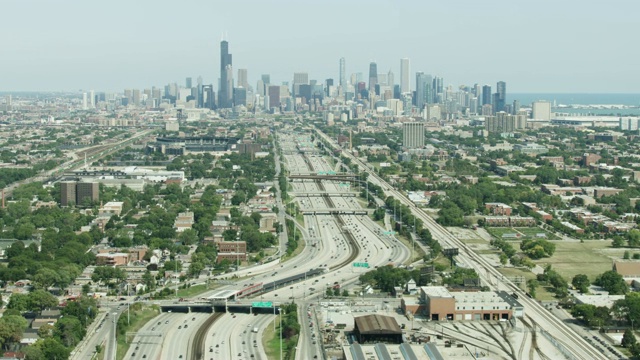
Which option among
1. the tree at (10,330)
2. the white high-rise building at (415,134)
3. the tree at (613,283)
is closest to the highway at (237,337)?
the tree at (10,330)

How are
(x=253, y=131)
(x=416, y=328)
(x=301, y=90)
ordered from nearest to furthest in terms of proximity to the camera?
(x=416, y=328), (x=253, y=131), (x=301, y=90)

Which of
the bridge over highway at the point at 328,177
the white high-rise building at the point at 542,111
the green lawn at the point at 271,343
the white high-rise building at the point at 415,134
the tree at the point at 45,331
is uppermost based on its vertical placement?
the white high-rise building at the point at 542,111

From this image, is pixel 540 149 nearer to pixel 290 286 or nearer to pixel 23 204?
pixel 23 204

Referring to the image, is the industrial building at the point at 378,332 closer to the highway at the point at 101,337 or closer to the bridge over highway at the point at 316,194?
the highway at the point at 101,337

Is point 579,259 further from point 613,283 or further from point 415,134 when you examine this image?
point 415,134

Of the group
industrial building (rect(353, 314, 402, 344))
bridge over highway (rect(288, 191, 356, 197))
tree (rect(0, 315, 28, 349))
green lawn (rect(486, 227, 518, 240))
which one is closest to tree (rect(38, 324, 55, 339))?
tree (rect(0, 315, 28, 349))

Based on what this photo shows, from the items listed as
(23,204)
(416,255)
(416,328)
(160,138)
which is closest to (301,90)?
(160,138)
